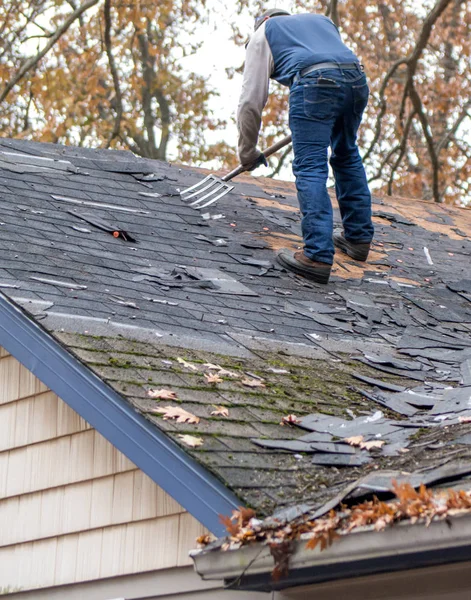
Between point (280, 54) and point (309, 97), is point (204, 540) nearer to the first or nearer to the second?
point (309, 97)

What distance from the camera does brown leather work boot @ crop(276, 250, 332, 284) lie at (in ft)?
21.5

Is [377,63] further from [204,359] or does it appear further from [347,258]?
[204,359]

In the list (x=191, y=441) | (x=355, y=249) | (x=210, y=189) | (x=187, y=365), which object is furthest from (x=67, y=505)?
(x=210, y=189)

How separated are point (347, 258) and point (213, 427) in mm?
3799

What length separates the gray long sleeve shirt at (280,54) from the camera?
6.56 m

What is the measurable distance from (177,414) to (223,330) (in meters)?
1.39

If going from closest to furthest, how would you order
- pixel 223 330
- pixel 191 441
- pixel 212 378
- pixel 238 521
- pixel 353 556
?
1. pixel 353 556
2. pixel 238 521
3. pixel 191 441
4. pixel 212 378
5. pixel 223 330

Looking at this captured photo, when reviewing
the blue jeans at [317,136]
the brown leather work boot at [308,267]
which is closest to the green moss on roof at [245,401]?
the brown leather work boot at [308,267]

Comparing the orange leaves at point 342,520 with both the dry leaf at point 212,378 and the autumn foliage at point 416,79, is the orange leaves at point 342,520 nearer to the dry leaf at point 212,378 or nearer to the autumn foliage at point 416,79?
the dry leaf at point 212,378

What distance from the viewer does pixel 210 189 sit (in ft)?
26.6

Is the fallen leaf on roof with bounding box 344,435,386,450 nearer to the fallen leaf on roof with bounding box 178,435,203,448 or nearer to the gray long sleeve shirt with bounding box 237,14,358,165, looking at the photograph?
the fallen leaf on roof with bounding box 178,435,203,448

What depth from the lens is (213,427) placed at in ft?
12.7

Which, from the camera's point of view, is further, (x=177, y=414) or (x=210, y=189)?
(x=210, y=189)

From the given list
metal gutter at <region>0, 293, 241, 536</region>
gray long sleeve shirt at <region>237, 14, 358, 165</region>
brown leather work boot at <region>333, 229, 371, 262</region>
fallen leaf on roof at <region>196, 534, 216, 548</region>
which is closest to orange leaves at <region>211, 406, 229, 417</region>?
metal gutter at <region>0, 293, 241, 536</region>
